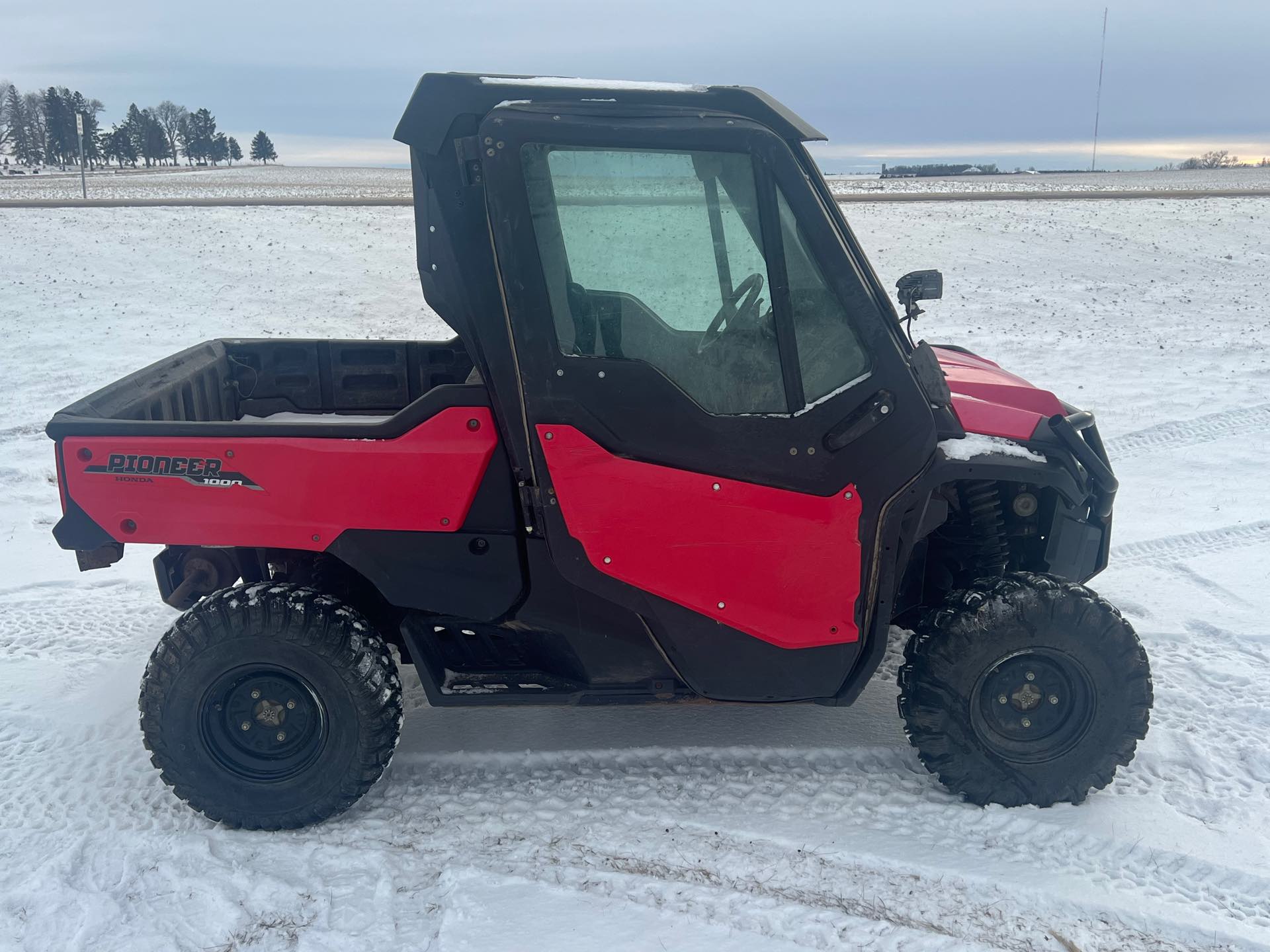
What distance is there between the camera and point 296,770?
338 cm

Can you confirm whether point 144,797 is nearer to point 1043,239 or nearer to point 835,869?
point 835,869

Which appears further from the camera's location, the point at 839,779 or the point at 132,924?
the point at 839,779

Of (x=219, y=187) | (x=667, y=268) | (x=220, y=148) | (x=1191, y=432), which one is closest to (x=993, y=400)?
(x=667, y=268)

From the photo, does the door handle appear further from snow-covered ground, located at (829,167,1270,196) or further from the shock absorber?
snow-covered ground, located at (829,167,1270,196)

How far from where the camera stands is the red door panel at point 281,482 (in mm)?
3199

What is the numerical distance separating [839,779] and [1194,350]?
870 cm

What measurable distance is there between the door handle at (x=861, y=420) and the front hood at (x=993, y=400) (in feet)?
1.32

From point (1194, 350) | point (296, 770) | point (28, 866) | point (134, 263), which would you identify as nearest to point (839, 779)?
point (296, 770)

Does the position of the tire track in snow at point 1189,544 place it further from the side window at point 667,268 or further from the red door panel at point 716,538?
the side window at point 667,268

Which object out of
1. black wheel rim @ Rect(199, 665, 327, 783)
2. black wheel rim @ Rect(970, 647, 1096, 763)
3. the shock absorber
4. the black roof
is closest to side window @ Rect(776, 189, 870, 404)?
the black roof

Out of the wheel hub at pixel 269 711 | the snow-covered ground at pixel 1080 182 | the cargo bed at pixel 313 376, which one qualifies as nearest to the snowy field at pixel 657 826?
the wheel hub at pixel 269 711

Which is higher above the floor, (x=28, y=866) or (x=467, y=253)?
(x=467, y=253)

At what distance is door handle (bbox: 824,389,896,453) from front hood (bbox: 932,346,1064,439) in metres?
0.40

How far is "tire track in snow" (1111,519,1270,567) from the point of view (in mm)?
5414
